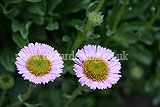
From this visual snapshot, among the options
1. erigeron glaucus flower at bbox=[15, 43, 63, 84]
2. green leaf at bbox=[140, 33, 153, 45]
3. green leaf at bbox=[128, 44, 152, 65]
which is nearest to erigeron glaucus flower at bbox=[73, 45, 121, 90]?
erigeron glaucus flower at bbox=[15, 43, 63, 84]

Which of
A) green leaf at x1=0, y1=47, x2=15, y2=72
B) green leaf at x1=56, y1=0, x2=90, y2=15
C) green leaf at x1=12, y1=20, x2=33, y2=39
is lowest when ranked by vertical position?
green leaf at x1=0, y1=47, x2=15, y2=72

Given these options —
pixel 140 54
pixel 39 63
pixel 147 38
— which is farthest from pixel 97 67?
pixel 140 54

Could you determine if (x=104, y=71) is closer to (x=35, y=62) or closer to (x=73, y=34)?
(x=35, y=62)

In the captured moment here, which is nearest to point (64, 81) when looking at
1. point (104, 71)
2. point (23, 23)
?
point (23, 23)

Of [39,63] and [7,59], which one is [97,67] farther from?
[7,59]

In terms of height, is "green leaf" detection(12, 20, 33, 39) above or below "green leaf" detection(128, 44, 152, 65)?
above

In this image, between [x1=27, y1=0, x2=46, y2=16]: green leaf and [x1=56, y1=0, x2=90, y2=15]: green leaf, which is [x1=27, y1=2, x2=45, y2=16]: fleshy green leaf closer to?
[x1=27, y1=0, x2=46, y2=16]: green leaf

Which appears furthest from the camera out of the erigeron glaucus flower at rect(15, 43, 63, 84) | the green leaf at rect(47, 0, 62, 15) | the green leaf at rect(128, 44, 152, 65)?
the green leaf at rect(128, 44, 152, 65)
